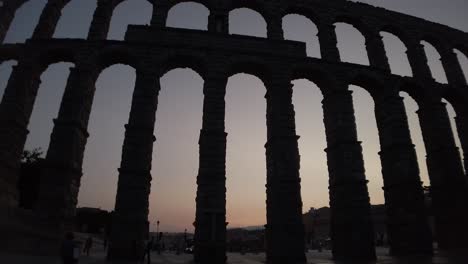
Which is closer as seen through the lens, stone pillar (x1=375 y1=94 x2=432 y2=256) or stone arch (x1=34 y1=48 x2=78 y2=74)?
stone pillar (x1=375 y1=94 x2=432 y2=256)

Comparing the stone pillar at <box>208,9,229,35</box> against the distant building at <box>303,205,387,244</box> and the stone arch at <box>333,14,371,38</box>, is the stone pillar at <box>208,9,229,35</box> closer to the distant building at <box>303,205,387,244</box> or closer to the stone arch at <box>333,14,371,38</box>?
the stone arch at <box>333,14,371,38</box>

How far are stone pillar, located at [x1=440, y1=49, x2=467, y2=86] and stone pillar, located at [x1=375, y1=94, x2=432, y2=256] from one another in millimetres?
7777

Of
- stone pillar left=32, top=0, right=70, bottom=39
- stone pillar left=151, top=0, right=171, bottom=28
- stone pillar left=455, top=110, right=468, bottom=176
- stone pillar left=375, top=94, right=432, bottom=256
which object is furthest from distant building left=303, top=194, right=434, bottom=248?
stone pillar left=32, top=0, right=70, bottom=39

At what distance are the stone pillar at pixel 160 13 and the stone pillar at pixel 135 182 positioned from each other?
17.0 ft

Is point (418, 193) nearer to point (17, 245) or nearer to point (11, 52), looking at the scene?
Answer: point (17, 245)

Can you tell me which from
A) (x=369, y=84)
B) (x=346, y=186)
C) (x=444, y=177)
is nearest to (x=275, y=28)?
(x=369, y=84)

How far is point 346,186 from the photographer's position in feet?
58.9

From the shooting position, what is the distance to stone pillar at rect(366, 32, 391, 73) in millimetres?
22984

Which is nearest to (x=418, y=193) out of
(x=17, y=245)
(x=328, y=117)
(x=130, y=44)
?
(x=328, y=117)

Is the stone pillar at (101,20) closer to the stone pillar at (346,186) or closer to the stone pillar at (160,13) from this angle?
the stone pillar at (160,13)

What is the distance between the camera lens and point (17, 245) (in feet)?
46.0

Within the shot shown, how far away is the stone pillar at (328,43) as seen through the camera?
868 inches

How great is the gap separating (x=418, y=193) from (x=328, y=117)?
6.51 m

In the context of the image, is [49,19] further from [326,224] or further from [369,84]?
[326,224]
